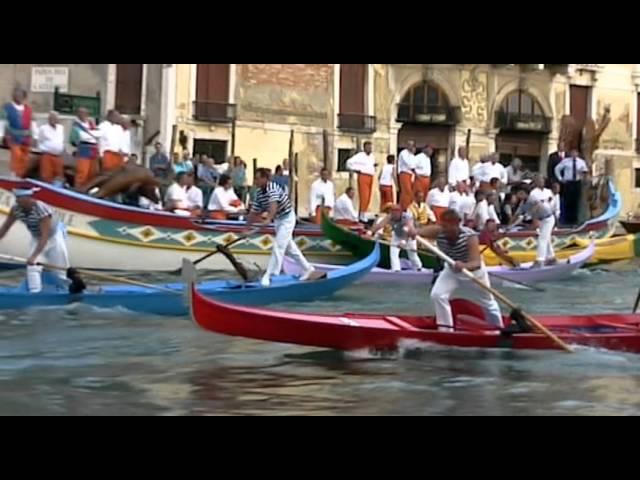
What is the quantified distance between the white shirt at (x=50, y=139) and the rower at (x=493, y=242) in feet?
21.4

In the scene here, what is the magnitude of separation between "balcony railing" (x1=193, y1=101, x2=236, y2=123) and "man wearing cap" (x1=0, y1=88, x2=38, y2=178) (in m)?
11.8

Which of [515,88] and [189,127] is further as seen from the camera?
[515,88]

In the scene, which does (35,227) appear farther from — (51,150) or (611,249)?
(611,249)

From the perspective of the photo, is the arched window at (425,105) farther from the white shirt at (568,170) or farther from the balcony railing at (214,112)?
the white shirt at (568,170)

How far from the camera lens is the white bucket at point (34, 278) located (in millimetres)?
10719

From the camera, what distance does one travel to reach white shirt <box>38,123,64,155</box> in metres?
14.9

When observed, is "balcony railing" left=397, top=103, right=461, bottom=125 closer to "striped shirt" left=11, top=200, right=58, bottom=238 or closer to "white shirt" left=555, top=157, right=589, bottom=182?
"white shirt" left=555, top=157, right=589, bottom=182

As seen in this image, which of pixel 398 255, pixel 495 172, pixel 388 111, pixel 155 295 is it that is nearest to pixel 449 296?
pixel 155 295

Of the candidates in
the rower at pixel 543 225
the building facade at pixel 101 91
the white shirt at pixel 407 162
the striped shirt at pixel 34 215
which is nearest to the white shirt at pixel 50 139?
the striped shirt at pixel 34 215

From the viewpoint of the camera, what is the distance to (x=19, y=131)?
14531 millimetres

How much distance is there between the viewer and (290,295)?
1219 cm
